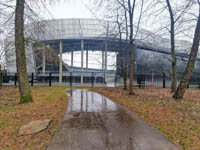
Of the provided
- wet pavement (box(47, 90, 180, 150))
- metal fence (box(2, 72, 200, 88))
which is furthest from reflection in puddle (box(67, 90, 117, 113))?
metal fence (box(2, 72, 200, 88))

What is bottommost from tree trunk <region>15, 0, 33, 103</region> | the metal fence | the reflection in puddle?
the reflection in puddle

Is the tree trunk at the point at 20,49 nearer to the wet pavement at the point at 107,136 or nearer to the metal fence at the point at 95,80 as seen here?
the wet pavement at the point at 107,136

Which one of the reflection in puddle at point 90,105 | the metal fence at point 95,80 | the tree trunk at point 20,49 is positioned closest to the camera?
the reflection in puddle at point 90,105

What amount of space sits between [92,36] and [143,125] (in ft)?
67.7

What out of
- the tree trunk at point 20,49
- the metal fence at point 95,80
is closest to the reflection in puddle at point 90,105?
the tree trunk at point 20,49

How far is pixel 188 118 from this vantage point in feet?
12.4

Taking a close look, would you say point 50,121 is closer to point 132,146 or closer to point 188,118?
point 132,146

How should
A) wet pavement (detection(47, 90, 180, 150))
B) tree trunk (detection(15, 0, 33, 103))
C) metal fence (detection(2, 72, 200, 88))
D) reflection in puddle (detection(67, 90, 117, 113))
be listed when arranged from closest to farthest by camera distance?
wet pavement (detection(47, 90, 180, 150)) < reflection in puddle (detection(67, 90, 117, 113)) < tree trunk (detection(15, 0, 33, 103)) < metal fence (detection(2, 72, 200, 88))

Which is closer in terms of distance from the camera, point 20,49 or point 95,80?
point 20,49

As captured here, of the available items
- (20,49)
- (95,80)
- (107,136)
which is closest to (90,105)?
(107,136)

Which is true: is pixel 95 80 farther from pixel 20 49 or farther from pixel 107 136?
pixel 107 136

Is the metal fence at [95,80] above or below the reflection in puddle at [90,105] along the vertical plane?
above

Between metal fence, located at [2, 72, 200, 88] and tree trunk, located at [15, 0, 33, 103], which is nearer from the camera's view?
tree trunk, located at [15, 0, 33, 103]

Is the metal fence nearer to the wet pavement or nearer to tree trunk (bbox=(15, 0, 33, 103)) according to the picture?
tree trunk (bbox=(15, 0, 33, 103))
